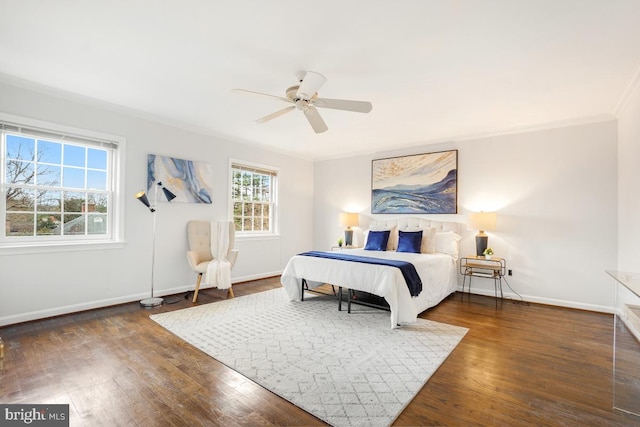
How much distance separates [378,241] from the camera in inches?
207

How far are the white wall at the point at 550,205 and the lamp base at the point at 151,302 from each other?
460cm

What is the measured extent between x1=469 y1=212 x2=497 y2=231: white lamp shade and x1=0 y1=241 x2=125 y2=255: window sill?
16.5ft

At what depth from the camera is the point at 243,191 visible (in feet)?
18.7

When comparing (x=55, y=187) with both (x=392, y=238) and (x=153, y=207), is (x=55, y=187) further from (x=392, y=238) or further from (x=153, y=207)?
(x=392, y=238)

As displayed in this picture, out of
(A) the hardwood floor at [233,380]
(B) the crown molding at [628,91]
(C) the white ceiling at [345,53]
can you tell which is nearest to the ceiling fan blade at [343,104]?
(C) the white ceiling at [345,53]

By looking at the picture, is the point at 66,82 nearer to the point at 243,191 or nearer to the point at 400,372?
the point at 243,191

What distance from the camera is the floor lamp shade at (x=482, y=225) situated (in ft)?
14.6

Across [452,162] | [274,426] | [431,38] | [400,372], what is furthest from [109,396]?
[452,162]

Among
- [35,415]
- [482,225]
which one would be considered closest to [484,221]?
[482,225]

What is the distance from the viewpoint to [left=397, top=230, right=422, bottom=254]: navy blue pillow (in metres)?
4.82

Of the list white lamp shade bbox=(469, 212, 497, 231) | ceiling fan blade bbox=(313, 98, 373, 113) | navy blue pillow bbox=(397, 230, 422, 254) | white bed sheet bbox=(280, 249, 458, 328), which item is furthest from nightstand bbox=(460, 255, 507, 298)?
ceiling fan blade bbox=(313, 98, 373, 113)

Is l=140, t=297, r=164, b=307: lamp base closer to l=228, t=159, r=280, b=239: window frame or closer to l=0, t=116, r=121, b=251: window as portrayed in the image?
l=0, t=116, r=121, b=251: window

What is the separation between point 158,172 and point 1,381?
2.86 m

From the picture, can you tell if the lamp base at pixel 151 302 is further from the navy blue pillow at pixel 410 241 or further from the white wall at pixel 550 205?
the white wall at pixel 550 205
